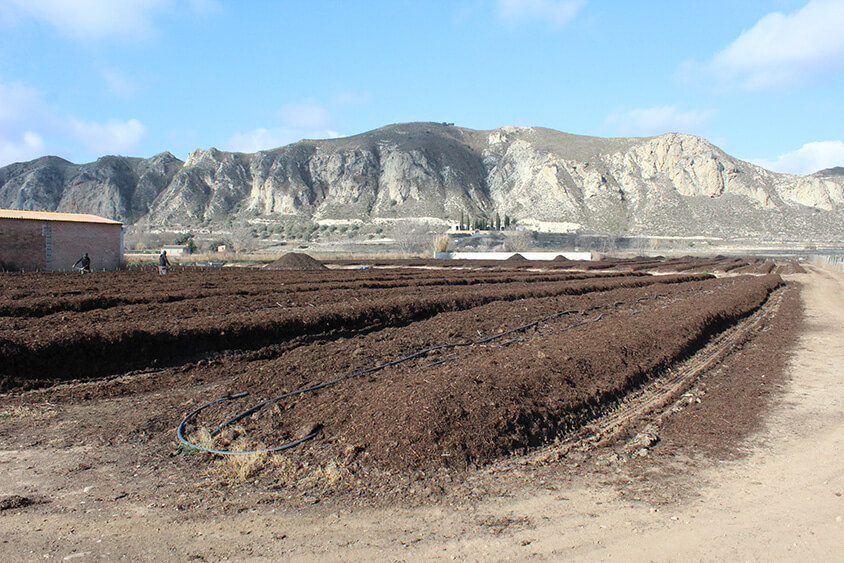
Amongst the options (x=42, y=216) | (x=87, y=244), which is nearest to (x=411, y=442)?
(x=87, y=244)

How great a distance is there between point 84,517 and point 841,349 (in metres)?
16.1

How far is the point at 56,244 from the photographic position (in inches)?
1315

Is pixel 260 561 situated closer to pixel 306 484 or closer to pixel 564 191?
pixel 306 484

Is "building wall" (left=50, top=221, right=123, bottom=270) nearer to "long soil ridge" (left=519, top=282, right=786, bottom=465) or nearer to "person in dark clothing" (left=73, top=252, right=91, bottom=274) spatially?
"person in dark clothing" (left=73, top=252, right=91, bottom=274)

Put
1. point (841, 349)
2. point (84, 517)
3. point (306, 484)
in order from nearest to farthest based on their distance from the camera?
point (84, 517) → point (306, 484) → point (841, 349)

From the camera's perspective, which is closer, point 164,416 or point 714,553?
point 714,553

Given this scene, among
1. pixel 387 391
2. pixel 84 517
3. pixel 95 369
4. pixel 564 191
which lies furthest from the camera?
pixel 564 191

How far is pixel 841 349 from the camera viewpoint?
553 inches

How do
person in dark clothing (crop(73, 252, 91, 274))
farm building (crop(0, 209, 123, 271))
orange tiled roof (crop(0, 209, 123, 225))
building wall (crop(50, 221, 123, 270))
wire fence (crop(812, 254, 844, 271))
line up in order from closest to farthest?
person in dark clothing (crop(73, 252, 91, 274)) → farm building (crop(0, 209, 123, 271)) → orange tiled roof (crop(0, 209, 123, 225)) → building wall (crop(50, 221, 123, 270)) → wire fence (crop(812, 254, 844, 271))

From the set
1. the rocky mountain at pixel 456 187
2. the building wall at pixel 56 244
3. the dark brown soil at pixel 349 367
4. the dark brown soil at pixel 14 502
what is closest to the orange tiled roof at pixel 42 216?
the building wall at pixel 56 244

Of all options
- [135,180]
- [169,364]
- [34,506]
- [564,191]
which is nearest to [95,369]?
[169,364]

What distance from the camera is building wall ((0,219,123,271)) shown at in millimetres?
31672

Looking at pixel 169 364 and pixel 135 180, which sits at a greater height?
pixel 135 180

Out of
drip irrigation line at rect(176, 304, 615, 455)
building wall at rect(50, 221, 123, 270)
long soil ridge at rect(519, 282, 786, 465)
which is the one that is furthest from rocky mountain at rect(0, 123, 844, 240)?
drip irrigation line at rect(176, 304, 615, 455)
